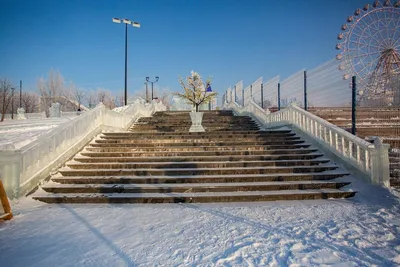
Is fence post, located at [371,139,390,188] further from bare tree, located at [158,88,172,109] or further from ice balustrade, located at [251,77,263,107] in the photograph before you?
bare tree, located at [158,88,172,109]

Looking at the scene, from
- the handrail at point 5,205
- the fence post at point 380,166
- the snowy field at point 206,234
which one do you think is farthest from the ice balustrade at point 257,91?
the handrail at point 5,205

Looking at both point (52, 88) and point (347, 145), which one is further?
point (52, 88)

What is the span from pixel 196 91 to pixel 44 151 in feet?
31.1

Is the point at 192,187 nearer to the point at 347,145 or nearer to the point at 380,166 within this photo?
the point at 380,166

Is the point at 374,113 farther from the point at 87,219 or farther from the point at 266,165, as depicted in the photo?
the point at 87,219

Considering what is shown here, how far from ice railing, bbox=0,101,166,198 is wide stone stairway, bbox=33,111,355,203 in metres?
0.37

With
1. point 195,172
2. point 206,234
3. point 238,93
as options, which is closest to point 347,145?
point 195,172

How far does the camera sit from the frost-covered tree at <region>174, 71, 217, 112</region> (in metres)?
14.4

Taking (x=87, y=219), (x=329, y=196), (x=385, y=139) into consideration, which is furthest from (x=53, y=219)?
(x=385, y=139)

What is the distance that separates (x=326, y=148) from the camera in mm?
7859

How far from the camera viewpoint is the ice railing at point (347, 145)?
5918 mm

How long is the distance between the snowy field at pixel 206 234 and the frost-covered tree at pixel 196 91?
9.88m

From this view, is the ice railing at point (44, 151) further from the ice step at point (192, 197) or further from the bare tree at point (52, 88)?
the bare tree at point (52, 88)

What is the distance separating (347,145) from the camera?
7.36m
